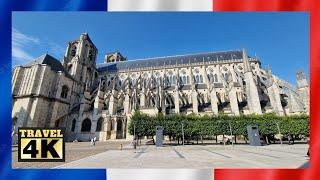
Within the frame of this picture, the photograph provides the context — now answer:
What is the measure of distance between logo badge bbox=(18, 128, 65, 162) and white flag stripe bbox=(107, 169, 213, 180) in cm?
243

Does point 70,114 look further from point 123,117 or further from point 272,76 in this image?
point 272,76

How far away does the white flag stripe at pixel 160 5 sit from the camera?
27.5 feet

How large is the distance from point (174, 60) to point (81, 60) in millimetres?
15086

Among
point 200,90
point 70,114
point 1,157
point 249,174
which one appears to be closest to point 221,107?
point 200,90

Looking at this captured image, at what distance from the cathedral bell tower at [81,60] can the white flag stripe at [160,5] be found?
2979cm

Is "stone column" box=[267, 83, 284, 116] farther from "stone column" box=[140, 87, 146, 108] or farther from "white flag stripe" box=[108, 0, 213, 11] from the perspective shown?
"white flag stripe" box=[108, 0, 213, 11]

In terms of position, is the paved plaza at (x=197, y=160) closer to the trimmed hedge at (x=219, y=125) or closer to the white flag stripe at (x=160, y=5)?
the white flag stripe at (x=160, y=5)

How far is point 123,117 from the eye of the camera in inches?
1171

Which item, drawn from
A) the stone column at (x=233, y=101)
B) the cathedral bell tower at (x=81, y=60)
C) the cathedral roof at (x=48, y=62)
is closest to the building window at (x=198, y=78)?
the stone column at (x=233, y=101)

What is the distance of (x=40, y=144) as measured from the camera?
8.33 meters

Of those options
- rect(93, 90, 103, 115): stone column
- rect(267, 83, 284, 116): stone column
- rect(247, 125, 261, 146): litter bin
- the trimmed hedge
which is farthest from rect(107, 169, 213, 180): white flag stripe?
rect(93, 90, 103, 115): stone column

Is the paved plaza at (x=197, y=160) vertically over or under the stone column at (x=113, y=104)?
under

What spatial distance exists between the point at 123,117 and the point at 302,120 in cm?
1866

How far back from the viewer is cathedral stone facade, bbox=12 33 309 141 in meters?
27.4
